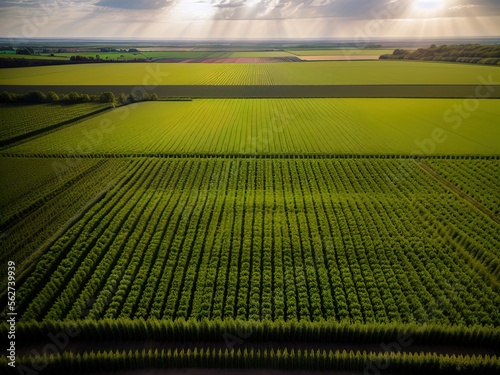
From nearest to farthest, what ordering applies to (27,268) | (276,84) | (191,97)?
(27,268), (191,97), (276,84)

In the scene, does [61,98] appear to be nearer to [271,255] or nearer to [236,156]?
[236,156]

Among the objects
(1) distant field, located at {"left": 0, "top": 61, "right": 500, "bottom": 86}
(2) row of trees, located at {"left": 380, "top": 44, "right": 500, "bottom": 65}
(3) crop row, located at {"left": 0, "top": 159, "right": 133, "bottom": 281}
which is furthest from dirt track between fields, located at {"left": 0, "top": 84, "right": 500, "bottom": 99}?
(2) row of trees, located at {"left": 380, "top": 44, "right": 500, "bottom": 65}

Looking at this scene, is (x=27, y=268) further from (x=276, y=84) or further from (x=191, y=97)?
(x=276, y=84)

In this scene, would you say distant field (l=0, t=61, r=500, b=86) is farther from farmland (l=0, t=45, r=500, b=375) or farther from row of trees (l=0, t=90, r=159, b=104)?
farmland (l=0, t=45, r=500, b=375)

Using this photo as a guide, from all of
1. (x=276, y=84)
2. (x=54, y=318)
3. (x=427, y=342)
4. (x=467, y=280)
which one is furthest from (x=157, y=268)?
(x=276, y=84)

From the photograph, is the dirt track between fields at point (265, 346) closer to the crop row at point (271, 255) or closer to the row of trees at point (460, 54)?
the crop row at point (271, 255)

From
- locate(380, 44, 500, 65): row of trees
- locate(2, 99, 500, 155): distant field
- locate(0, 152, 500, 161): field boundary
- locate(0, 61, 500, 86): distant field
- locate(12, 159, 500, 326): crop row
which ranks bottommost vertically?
locate(12, 159, 500, 326): crop row

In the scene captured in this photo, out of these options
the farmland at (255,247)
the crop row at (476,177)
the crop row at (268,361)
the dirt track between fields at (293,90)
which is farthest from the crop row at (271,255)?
the dirt track between fields at (293,90)
